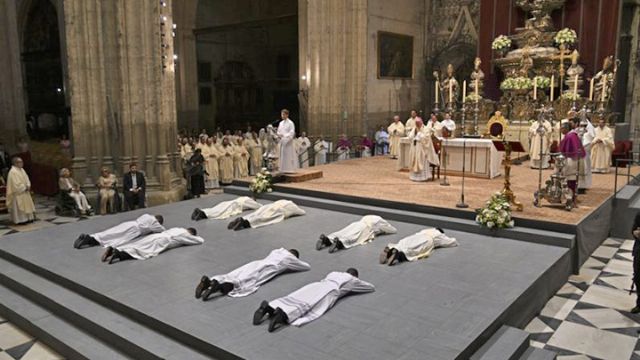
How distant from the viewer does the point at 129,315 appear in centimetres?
586

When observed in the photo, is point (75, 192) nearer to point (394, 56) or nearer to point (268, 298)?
point (268, 298)

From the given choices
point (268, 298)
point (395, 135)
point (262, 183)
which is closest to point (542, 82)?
point (395, 135)

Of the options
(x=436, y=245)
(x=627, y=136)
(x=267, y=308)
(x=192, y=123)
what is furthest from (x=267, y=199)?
(x=192, y=123)

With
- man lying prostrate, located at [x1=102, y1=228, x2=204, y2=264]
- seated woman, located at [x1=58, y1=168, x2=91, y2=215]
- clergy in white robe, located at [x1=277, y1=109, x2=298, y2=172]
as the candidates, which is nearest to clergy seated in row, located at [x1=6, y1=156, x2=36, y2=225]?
seated woman, located at [x1=58, y1=168, x2=91, y2=215]

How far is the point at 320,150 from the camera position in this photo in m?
18.2

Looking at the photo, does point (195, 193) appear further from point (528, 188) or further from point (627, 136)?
point (627, 136)

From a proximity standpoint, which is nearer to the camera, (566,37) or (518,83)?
(566,37)

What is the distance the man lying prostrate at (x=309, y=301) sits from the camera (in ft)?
17.4

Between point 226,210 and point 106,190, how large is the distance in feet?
11.3

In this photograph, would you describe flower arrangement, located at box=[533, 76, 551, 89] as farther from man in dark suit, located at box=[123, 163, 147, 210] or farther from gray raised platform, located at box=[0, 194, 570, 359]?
man in dark suit, located at box=[123, 163, 147, 210]

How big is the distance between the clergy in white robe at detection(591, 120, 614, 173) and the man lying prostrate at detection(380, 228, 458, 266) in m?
7.35

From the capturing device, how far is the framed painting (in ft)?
67.7

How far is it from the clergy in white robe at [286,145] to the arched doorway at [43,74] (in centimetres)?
1429

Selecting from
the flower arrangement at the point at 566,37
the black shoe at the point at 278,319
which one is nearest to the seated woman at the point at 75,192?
the black shoe at the point at 278,319
